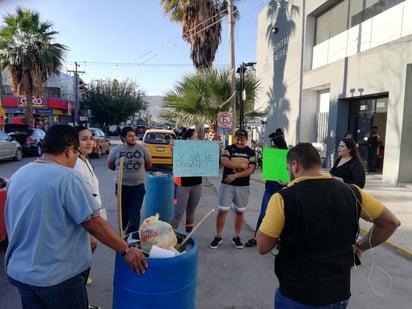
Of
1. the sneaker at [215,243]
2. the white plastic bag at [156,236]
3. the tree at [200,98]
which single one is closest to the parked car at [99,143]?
the tree at [200,98]

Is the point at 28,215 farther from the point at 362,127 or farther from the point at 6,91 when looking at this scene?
the point at 6,91

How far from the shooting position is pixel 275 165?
185 inches

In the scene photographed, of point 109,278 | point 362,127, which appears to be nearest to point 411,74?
point 362,127

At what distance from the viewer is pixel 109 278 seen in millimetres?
3885

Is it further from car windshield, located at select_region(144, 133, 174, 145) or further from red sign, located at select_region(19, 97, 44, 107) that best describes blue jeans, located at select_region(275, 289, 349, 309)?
red sign, located at select_region(19, 97, 44, 107)

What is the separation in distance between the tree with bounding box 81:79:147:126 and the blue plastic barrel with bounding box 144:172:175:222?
41304mm

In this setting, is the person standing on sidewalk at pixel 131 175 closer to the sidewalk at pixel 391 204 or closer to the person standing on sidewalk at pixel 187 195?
the person standing on sidewalk at pixel 187 195

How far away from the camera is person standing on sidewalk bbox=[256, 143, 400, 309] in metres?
1.79

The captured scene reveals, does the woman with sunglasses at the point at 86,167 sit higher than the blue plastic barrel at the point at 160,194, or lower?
higher

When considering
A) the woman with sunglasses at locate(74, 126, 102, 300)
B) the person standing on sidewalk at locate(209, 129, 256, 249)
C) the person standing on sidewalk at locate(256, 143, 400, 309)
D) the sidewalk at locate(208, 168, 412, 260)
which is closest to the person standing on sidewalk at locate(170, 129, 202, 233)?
the person standing on sidewalk at locate(209, 129, 256, 249)

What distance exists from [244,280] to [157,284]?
6.41 feet

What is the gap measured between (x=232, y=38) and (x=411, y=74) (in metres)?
6.28

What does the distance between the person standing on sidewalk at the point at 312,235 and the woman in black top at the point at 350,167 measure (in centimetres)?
233

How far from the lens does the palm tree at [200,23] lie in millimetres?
16453
